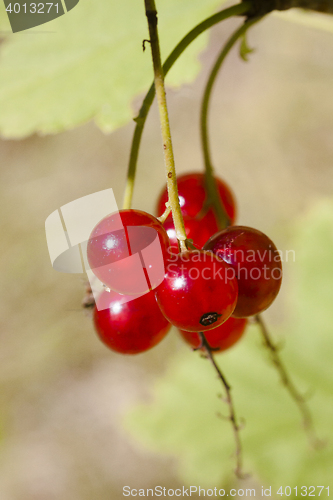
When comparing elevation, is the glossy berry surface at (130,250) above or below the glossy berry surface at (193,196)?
above

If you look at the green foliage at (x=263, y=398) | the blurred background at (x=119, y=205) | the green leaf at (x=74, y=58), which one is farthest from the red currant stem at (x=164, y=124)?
the blurred background at (x=119, y=205)

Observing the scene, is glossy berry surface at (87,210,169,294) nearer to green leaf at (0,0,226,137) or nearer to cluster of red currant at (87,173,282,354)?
cluster of red currant at (87,173,282,354)

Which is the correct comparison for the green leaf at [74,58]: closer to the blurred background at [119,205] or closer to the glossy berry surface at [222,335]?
the glossy berry surface at [222,335]

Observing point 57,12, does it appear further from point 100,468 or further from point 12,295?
point 100,468

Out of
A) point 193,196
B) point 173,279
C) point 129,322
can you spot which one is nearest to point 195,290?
point 173,279

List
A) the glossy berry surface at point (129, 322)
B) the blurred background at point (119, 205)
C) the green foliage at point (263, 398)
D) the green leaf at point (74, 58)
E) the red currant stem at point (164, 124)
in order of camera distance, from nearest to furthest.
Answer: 1. the red currant stem at point (164, 124)
2. the glossy berry surface at point (129, 322)
3. the green leaf at point (74, 58)
4. the green foliage at point (263, 398)
5. the blurred background at point (119, 205)
